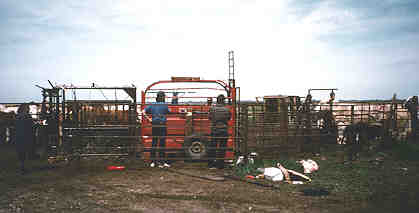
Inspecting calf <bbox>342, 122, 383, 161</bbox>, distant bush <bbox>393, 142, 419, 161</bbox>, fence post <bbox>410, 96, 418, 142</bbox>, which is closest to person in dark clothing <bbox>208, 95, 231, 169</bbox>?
calf <bbox>342, 122, 383, 161</bbox>

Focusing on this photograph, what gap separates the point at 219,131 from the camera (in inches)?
347

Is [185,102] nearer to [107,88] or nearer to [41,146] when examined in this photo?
[107,88]

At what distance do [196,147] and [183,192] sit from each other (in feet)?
9.10

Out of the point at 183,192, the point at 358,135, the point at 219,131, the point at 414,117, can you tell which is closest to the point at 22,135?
the point at 183,192

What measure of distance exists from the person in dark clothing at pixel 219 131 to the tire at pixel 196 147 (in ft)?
0.64

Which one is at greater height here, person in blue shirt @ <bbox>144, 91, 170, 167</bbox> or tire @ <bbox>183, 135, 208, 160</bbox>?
person in blue shirt @ <bbox>144, 91, 170, 167</bbox>

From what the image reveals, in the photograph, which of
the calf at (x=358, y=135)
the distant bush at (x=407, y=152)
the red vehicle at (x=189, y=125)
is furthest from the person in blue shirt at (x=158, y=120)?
the distant bush at (x=407, y=152)

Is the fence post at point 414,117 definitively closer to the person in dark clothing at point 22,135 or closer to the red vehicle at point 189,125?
the red vehicle at point 189,125

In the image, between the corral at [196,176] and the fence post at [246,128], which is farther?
the fence post at [246,128]

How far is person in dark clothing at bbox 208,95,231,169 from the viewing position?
28.5 feet

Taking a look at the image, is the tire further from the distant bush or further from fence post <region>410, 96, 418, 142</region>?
fence post <region>410, 96, 418, 142</region>

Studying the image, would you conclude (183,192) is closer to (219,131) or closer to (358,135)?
(219,131)

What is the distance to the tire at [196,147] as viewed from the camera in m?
8.97

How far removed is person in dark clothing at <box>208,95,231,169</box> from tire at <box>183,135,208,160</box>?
195 millimetres
